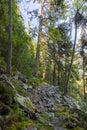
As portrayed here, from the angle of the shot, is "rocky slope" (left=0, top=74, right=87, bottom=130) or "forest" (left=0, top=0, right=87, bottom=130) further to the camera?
"forest" (left=0, top=0, right=87, bottom=130)

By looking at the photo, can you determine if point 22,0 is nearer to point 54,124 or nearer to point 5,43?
point 5,43

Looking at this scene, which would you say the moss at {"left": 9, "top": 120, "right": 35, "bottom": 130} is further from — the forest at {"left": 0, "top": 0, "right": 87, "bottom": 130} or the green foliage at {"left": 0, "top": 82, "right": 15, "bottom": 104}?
the green foliage at {"left": 0, "top": 82, "right": 15, "bottom": 104}

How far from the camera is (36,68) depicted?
18.1 metres

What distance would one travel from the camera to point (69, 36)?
24.0 m

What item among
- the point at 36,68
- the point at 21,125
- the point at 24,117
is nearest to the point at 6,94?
the point at 24,117

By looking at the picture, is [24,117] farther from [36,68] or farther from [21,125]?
[36,68]

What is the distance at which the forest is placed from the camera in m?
8.38

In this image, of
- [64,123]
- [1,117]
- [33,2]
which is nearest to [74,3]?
[33,2]

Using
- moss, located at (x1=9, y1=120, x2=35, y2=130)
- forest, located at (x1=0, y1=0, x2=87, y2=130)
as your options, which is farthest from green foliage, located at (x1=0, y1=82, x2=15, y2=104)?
moss, located at (x1=9, y1=120, x2=35, y2=130)

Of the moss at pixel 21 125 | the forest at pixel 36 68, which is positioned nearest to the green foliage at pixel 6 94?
the forest at pixel 36 68

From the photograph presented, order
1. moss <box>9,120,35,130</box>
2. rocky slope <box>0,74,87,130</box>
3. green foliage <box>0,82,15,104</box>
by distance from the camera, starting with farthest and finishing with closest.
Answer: green foliage <box>0,82,15,104</box>, rocky slope <box>0,74,87,130</box>, moss <box>9,120,35,130</box>

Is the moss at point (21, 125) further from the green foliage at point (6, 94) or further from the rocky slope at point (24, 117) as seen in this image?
the green foliage at point (6, 94)

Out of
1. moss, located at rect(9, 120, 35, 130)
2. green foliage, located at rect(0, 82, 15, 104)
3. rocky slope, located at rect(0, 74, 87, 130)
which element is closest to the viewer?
moss, located at rect(9, 120, 35, 130)

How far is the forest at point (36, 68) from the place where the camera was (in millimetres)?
8383
